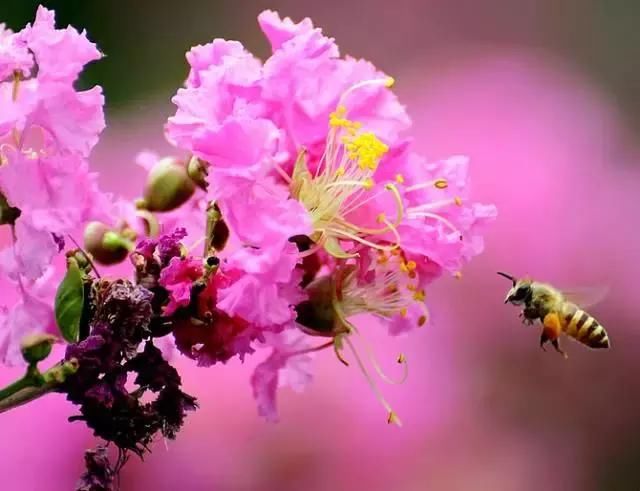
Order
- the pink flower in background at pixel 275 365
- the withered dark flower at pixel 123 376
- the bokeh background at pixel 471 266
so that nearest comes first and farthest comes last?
the withered dark flower at pixel 123 376, the pink flower in background at pixel 275 365, the bokeh background at pixel 471 266

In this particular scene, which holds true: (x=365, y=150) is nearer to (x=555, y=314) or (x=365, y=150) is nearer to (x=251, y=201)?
(x=251, y=201)

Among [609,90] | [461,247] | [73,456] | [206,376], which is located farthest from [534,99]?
[461,247]

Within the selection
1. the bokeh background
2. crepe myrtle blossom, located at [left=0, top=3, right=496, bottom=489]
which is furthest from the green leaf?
the bokeh background

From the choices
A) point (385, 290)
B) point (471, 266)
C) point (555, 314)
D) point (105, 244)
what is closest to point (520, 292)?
point (555, 314)

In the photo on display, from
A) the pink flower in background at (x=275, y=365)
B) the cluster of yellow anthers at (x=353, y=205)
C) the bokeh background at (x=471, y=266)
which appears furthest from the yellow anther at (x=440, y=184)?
the bokeh background at (x=471, y=266)

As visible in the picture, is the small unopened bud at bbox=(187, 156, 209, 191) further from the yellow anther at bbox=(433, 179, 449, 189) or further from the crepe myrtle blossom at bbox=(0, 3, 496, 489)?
the yellow anther at bbox=(433, 179, 449, 189)

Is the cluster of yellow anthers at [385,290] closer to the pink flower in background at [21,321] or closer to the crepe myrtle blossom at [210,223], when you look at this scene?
the crepe myrtle blossom at [210,223]
